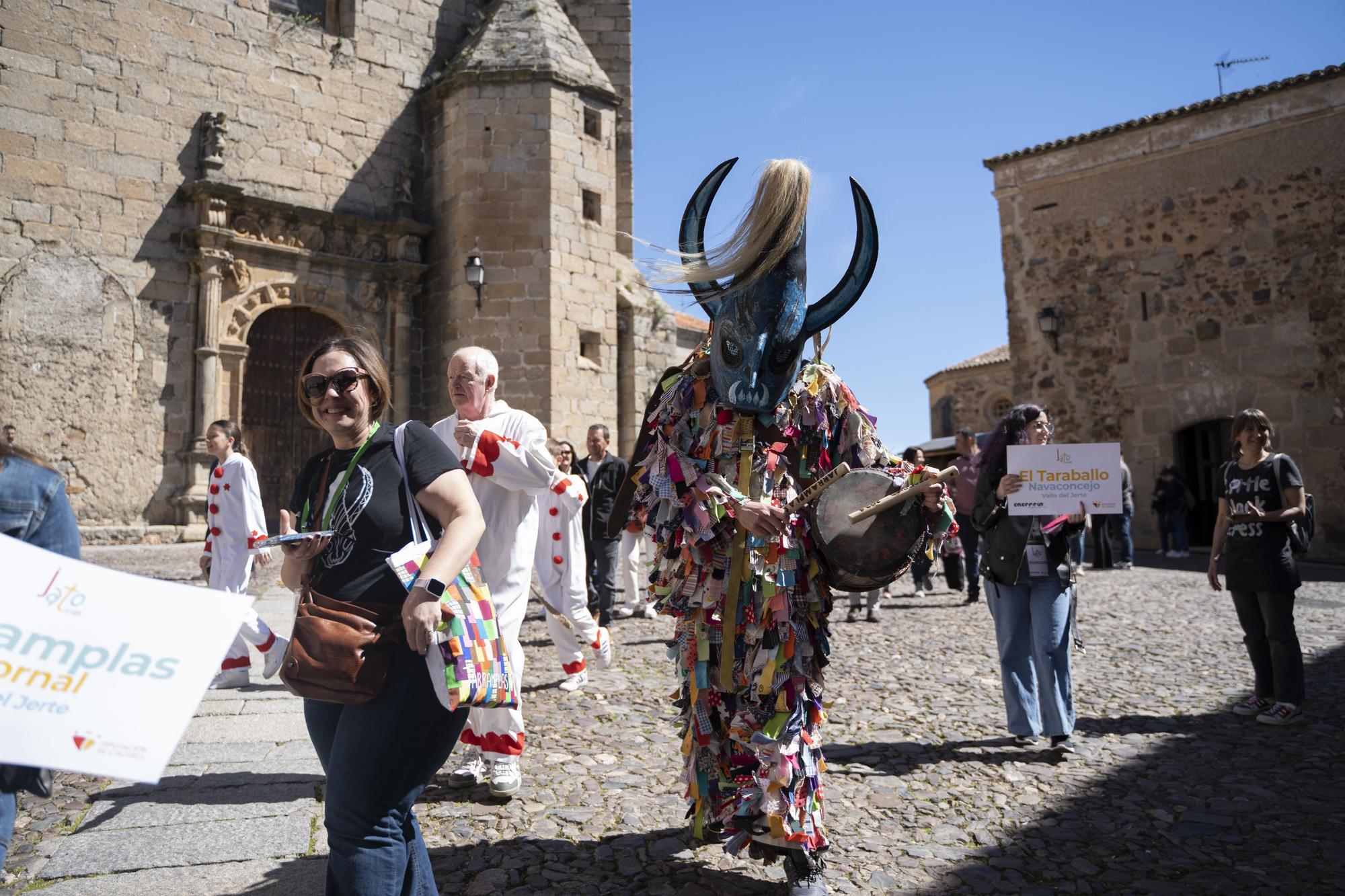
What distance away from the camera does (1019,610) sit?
14.9ft

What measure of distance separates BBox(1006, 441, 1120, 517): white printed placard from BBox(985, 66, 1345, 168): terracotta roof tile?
14596 mm

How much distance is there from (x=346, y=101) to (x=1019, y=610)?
1388 cm

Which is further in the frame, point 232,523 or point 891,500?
point 232,523

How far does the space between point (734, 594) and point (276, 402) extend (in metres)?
13.2

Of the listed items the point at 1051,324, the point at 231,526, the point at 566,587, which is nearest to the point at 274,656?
the point at 231,526

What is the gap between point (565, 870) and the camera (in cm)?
299

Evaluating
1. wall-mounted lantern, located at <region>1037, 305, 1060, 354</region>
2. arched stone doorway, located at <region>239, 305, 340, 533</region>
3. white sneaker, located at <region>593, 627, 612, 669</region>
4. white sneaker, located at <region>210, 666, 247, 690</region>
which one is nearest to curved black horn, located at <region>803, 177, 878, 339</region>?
white sneaker, located at <region>593, 627, 612, 669</region>

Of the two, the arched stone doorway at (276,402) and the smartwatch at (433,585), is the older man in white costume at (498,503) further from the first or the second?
the arched stone doorway at (276,402)

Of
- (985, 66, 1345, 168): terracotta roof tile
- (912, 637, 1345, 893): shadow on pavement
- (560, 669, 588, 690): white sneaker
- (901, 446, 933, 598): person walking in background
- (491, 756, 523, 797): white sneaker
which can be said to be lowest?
(912, 637, 1345, 893): shadow on pavement

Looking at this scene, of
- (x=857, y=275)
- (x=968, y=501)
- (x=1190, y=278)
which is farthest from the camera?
(x=1190, y=278)

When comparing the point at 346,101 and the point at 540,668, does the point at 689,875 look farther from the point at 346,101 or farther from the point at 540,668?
the point at 346,101

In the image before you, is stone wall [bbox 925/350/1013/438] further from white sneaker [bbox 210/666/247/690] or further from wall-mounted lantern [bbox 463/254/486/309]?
white sneaker [bbox 210/666/247/690]

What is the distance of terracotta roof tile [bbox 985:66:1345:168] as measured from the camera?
14883 millimetres

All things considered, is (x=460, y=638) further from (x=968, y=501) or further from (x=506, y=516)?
(x=968, y=501)
